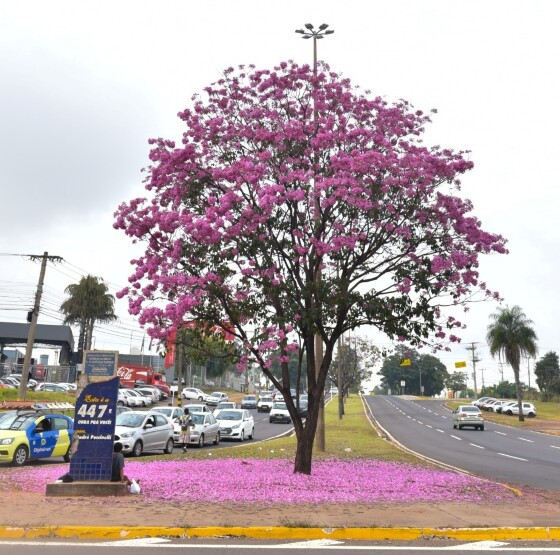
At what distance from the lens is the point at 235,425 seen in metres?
29.2

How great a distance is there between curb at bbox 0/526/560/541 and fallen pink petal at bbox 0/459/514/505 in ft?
6.97

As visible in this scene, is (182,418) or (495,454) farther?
(495,454)

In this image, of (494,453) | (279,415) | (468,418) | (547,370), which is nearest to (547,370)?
(547,370)

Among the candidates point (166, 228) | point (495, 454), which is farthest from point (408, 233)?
point (495, 454)

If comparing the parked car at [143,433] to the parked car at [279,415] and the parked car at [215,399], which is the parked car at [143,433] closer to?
the parked car at [279,415]

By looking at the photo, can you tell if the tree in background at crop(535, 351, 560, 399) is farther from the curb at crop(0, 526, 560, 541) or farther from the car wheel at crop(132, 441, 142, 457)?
the curb at crop(0, 526, 560, 541)

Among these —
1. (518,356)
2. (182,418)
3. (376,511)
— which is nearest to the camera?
(376,511)

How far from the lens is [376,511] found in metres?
9.62

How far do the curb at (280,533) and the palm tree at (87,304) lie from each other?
55.4 m

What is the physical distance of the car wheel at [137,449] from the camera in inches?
784

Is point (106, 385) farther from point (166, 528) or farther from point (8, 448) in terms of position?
point (8, 448)

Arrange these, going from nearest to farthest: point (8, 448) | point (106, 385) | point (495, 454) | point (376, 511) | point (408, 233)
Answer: point (376, 511) < point (106, 385) < point (408, 233) < point (8, 448) < point (495, 454)

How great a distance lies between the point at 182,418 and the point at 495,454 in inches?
503

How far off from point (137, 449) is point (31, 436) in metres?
3.87
